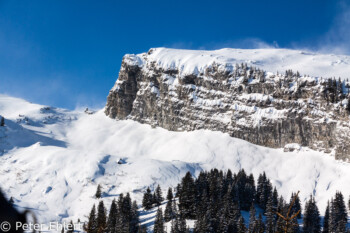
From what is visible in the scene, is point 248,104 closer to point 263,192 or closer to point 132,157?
point 132,157

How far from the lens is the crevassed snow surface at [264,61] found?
16850 cm

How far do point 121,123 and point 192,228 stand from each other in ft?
415

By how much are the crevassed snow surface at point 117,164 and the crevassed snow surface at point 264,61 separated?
1359 inches

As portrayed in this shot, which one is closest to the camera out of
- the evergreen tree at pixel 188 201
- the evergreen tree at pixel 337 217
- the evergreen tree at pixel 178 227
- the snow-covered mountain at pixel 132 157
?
the evergreen tree at pixel 178 227

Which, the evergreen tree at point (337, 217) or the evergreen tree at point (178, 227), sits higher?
the evergreen tree at point (337, 217)

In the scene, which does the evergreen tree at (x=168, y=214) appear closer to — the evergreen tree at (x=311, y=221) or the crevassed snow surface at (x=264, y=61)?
the evergreen tree at (x=311, y=221)

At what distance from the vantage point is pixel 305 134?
150 metres

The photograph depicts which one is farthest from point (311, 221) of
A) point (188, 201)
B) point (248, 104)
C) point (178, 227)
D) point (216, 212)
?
point (248, 104)

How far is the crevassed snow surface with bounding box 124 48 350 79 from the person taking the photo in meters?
168

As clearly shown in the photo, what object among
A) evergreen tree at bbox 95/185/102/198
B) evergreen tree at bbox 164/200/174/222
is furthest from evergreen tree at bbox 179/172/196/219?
evergreen tree at bbox 95/185/102/198

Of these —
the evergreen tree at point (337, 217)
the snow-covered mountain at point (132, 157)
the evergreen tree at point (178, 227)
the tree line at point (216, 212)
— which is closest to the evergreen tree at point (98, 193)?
the snow-covered mountain at point (132, 157)

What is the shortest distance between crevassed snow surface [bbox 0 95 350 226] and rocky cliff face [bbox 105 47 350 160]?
19.1 ft

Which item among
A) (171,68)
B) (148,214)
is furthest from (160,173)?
(171,68)

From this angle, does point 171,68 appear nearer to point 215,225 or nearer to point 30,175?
point 30,175
